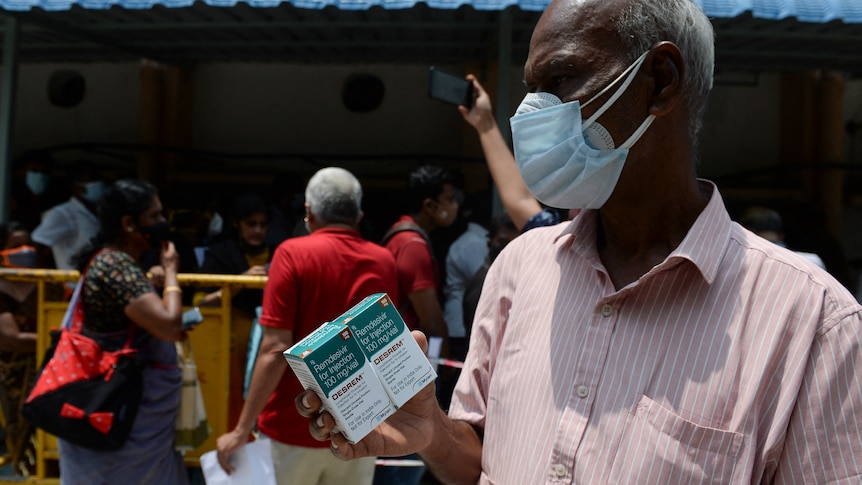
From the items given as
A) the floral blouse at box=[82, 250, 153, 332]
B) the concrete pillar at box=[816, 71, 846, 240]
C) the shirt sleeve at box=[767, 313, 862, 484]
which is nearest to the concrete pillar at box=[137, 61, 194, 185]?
the floral blouse at box=[82, 250, 153, 332]

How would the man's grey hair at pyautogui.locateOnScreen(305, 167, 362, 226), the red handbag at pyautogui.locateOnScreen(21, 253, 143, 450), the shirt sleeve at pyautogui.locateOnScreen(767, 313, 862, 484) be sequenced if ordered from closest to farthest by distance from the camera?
1. the shirt sleeve at pyautogui.locateOnScreen(767, 313, 862, 484)
2. the red handbag at pyautogui.locateOnScreen(21, 253, 143, 450)
3. the man's grey hair at pyautogui.locateOnScreen(305, 167, 362, 226)

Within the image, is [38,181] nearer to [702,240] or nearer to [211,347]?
[211,347]

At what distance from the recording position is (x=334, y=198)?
3.75 meters

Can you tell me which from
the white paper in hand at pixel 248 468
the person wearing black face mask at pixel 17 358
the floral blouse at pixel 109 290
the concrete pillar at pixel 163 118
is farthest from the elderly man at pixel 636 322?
the concrete pillar at pixel 163 118

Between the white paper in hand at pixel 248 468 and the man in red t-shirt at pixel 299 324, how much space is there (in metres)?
0.03

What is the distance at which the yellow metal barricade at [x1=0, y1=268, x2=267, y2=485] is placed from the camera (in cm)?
452

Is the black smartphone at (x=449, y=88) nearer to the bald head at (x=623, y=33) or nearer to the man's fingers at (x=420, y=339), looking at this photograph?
the bald head at (x=623, y=33)

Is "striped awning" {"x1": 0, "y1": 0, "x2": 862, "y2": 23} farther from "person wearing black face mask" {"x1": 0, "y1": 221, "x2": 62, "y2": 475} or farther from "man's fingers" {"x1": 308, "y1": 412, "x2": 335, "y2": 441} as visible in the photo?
"man's fingers" {"x1": 308, "y1": 412, "x2": 335, "y2": 441}


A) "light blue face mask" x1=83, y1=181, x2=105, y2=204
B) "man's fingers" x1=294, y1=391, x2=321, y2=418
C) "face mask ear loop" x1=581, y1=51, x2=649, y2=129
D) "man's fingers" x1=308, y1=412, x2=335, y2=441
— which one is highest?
"face mask ear loop" x1=581, y1=51, x2=649, y2=129

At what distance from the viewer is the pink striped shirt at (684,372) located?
120 centimetres

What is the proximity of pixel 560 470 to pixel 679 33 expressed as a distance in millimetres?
805

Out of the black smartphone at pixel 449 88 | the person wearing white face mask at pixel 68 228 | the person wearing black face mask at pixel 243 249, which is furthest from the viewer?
the person wearing white face mask at pixel 68 228

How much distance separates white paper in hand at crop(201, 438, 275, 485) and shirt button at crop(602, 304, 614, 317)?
2.56 m

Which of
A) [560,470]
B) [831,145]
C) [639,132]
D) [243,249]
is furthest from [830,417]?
[831,145]
